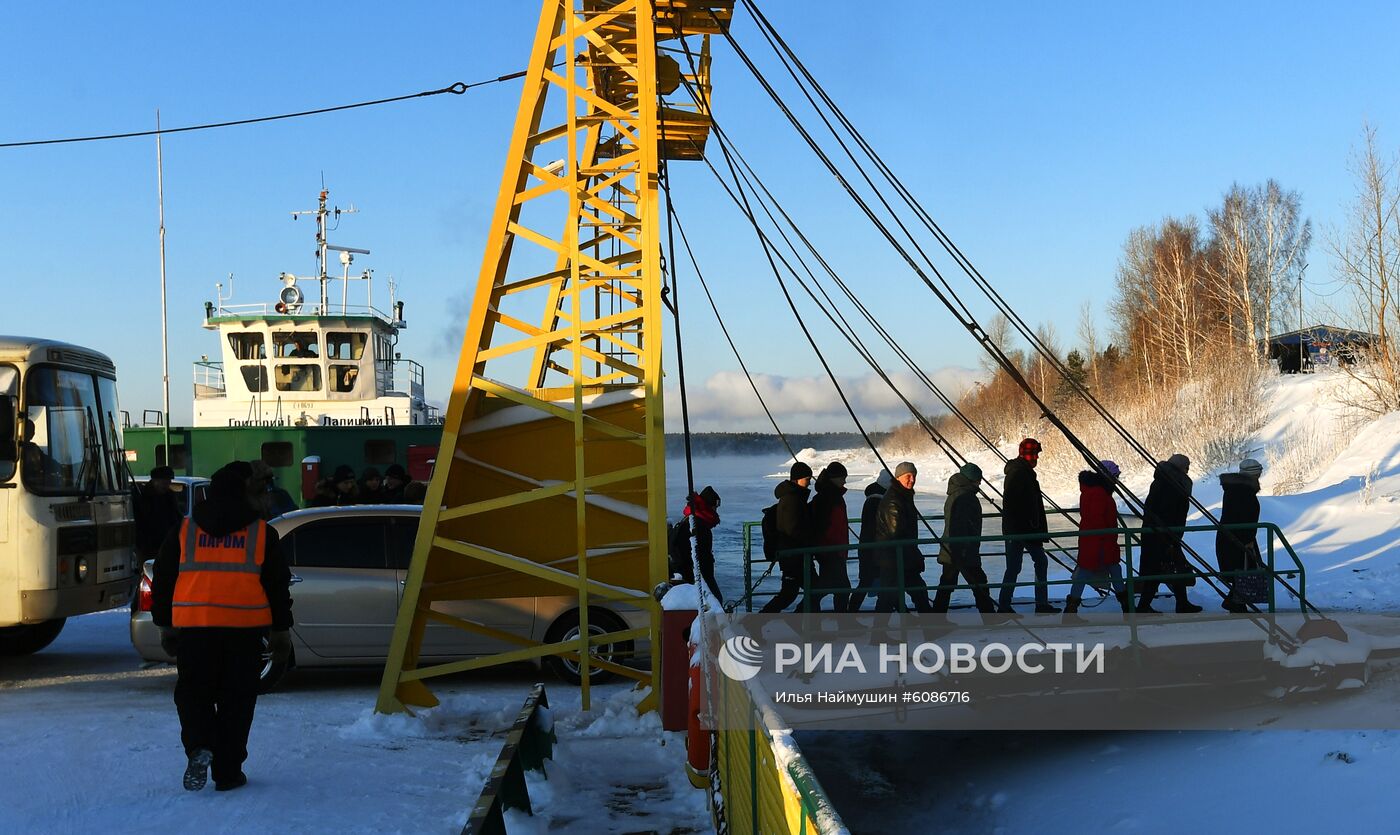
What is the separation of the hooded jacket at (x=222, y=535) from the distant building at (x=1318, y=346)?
35425mm

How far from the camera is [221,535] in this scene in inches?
232

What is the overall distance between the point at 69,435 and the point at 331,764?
558 cm

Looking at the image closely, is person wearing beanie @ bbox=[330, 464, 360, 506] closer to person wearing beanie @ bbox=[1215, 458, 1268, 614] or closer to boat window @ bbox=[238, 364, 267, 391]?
person wearing beanie @ bbox=[1215, 458, 1268, 614]

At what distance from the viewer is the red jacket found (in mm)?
10375

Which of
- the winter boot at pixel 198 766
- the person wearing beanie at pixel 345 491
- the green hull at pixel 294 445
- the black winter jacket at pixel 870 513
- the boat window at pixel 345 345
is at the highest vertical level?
the boat window at pixel 345 345

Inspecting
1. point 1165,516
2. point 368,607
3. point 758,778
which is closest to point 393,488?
point 368,607

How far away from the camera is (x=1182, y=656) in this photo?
363 inches

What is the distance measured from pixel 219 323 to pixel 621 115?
2029cm

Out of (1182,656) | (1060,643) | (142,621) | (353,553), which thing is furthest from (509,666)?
(1182,656)

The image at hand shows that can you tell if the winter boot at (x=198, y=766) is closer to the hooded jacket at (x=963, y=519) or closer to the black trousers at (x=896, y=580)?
the black trousers at (x=896, y=580)

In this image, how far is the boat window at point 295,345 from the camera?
26500mm

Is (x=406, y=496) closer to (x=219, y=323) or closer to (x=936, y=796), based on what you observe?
(x=936, y=796)

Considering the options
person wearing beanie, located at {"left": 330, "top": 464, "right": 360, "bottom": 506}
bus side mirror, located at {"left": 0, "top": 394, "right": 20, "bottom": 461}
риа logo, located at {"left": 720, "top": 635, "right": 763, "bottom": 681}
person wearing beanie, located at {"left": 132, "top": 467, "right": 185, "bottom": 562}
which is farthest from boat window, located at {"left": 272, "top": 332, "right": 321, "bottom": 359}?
риа logo, located at {"left": 720, "top": 635, "right": 763, "bottom": 681}

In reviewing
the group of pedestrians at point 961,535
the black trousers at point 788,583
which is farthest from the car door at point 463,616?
the black trousers at point 788,583
